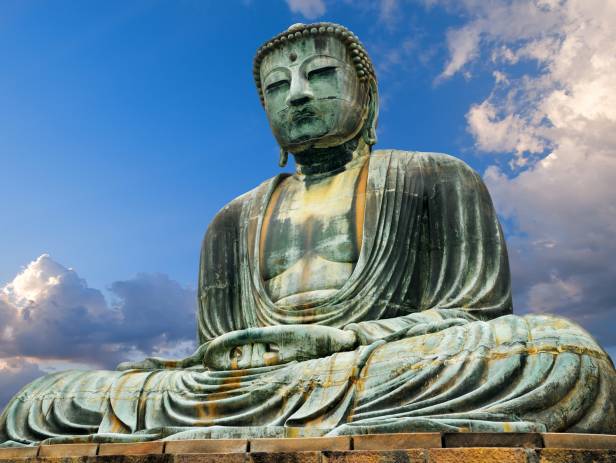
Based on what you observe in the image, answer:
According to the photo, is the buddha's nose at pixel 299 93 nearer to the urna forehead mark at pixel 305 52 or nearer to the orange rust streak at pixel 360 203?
the urna forehead mark at pixel 305 52

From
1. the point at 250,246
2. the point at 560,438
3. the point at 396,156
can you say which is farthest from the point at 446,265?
the point at 560,438

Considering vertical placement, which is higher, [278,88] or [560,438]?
[278,88]

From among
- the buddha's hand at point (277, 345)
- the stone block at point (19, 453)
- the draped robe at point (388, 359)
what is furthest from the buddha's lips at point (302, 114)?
the stone block at point (19, 453)

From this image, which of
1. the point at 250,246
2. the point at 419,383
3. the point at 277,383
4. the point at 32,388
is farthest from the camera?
the point at 250,246

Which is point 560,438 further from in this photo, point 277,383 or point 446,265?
point 446,265

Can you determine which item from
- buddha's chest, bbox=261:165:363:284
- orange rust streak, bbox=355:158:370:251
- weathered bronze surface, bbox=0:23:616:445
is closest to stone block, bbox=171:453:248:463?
weathered bronze surface, bbox=0:23:616:445

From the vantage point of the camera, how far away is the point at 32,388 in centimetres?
754

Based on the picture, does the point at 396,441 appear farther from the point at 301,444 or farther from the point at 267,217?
the point at 267,217

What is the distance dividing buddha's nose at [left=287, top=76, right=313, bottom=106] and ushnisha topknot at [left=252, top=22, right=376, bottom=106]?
0.56m

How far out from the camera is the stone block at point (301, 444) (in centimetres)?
446

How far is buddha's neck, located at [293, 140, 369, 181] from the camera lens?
9.27m

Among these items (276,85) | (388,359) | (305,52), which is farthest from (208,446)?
(305,52)

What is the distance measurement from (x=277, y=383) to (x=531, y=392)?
6.81 feet

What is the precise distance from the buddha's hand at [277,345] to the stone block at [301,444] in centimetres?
236
